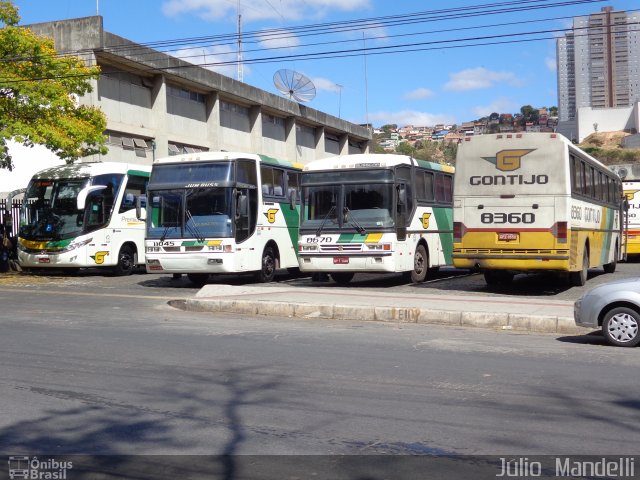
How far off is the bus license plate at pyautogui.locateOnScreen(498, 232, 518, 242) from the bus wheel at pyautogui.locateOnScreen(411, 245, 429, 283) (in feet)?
10.8

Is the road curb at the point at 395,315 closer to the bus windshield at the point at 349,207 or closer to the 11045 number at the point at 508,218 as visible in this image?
the 11045 number at the point at 508,218

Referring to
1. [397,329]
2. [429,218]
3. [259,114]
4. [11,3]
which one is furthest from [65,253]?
[259,114]

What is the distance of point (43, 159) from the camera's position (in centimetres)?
3356

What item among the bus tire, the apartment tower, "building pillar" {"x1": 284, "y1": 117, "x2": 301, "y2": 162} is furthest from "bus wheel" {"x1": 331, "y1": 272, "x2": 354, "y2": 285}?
the apartment tower

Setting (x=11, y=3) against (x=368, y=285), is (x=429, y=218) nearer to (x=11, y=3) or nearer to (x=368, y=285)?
(x=368, y=285)

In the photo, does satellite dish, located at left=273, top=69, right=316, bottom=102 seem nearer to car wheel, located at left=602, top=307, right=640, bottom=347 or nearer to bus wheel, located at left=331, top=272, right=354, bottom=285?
bus wheel, located at left=331, top=272, right=354, bottom=285

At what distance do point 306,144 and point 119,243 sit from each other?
27.0m

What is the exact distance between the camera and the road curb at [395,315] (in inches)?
484

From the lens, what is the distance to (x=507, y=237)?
17.1 metres

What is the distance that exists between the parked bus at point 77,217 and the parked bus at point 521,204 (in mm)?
10380

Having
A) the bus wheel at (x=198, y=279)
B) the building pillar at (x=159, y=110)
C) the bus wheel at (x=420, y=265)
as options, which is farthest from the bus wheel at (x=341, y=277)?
the building pillar at (x=159, y=110)

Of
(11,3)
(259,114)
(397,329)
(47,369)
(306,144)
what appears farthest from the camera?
Answer: (306,144)

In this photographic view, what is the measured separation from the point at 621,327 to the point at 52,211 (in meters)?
17.9

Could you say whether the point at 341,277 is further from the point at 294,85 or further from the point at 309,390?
the point at 294,85
